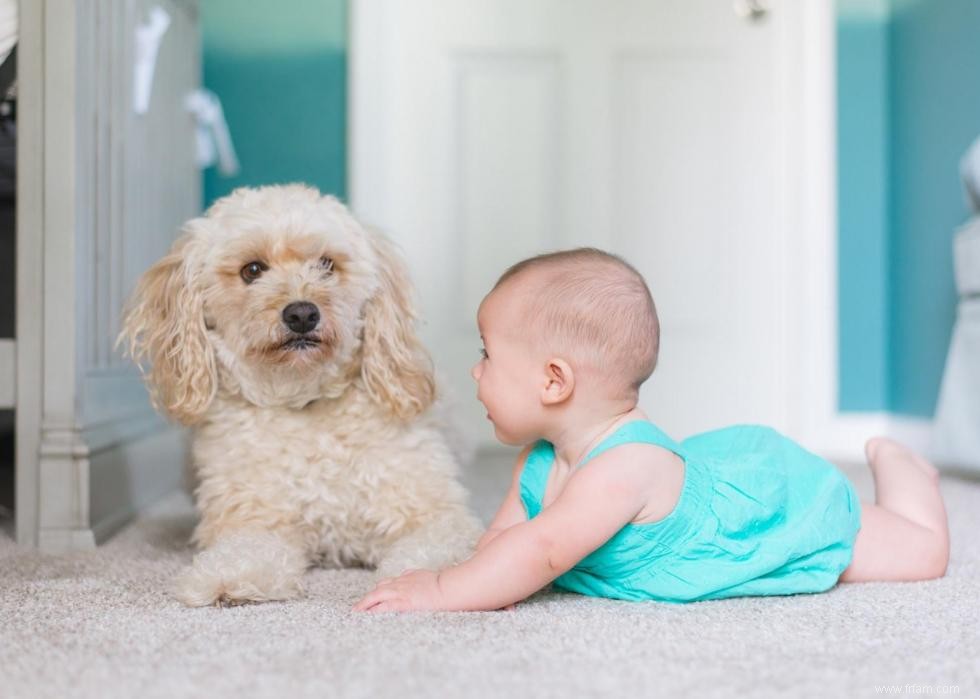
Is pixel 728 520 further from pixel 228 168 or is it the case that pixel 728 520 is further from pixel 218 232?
pixel 228 168

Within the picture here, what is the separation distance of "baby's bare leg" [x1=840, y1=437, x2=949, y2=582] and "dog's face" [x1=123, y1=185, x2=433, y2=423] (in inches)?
27.7

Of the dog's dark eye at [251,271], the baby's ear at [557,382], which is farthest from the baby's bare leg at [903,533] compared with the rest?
the dog's dark eye at [251,271]

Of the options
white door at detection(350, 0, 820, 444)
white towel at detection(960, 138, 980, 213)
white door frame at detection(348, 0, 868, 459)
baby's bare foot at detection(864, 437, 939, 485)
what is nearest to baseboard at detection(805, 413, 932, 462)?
white door frame at detection(348, 0, 868, 459)

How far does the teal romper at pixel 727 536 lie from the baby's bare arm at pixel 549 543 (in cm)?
6

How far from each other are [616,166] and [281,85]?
48.5 inches

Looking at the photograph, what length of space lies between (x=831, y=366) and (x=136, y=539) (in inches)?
104

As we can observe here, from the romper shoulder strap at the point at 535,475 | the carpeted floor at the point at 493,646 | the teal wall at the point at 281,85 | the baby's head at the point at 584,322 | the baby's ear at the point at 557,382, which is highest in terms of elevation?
the teal wall at the point at 281,85

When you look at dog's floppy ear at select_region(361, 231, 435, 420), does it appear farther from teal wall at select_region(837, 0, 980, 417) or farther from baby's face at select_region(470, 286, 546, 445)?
teal wall at select_region(837, 0, 980, 417)

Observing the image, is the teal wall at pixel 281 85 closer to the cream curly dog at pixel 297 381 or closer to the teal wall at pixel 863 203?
the teal wall at pixel 863 203

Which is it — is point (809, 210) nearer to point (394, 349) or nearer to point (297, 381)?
point (394, 349)

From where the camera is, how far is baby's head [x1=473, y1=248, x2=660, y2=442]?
1.29m

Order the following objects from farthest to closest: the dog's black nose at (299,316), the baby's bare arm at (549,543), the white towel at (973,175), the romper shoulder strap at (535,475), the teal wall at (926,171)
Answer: the teal wall at (926,171), the white towel at (973,175), the dog's black nose at (299,316), the romper shoulder strap at (535,475), the baby's bare arm at (549,543)

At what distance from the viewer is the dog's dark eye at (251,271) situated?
5.46 feet

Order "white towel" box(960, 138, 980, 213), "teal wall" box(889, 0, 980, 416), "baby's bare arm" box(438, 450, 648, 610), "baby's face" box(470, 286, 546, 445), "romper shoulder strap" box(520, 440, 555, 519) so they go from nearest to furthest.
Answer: "baby's bare arm" box(438, 450, 648, 610) < "baby's face" box(470, 286, 546, 445) < "romper shoulder strap" box(520, 440, 555, 519) < "white towel" box(960, 138, 980, 213) < "teal wall" box(889, 0, 980, 416)
